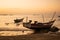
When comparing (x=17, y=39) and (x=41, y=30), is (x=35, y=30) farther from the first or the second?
(x=17, y=39)

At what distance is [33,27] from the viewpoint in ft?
51.3

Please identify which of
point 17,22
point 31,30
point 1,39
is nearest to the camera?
point 1,39

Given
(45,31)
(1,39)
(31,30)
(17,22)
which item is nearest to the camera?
(1,39)

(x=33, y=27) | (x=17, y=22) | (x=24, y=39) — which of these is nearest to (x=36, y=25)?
(x=33, y=27)

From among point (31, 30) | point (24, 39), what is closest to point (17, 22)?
point (31, 30)

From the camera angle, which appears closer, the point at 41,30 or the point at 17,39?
the point at 17,39

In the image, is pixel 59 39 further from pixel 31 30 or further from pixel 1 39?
pixel 31 30

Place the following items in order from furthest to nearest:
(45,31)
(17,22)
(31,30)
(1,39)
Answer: (17,22)
(31,30)
(45,31)
(1,39)

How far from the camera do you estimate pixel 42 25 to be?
15.6 meters

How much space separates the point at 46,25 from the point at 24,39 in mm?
5438

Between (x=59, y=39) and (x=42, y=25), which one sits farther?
(x=42, y=25)

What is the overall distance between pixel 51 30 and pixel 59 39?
5.83 m

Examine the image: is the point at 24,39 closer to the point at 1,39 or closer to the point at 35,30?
the point at 1,39

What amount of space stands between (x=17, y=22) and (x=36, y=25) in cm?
965
